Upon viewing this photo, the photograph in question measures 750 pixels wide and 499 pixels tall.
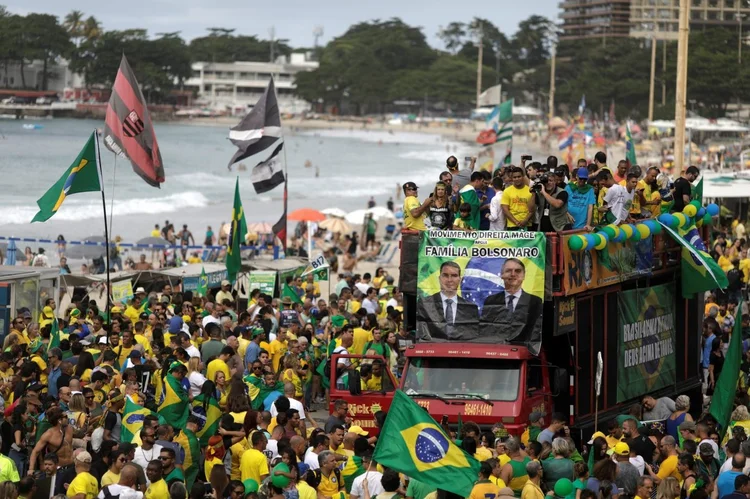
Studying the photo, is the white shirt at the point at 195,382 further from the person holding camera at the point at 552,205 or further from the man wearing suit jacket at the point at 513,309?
the person holding camera at the point at 552,205

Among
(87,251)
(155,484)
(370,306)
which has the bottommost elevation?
(87,251)

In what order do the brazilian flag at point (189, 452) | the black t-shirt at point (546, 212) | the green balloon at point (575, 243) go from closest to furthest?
the brazilian flag at point (189, 452) → the green balloon at point (575, 243) → the black t-shirt at point (546, 212)

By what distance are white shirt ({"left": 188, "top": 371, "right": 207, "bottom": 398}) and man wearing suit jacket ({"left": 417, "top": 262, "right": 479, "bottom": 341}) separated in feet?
7.91

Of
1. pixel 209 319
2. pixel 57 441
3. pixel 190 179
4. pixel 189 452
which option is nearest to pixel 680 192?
pixel 209 319

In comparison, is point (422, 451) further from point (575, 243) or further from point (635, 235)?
point (635, 235)

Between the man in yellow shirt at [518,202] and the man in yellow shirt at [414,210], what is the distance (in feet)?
2.96

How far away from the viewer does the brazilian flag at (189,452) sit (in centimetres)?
1285

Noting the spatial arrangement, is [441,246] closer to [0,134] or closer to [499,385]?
[499,385]

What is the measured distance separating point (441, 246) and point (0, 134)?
113161mm

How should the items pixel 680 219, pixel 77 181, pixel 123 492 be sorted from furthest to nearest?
pixel 77 181, pixel 680 219, pixel 123 492

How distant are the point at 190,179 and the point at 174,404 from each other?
8444 cm

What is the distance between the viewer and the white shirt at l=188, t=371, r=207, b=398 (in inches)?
592

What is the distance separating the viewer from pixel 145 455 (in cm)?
1205

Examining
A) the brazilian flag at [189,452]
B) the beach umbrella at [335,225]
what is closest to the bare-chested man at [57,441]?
the brazilian flag at [189,452]
